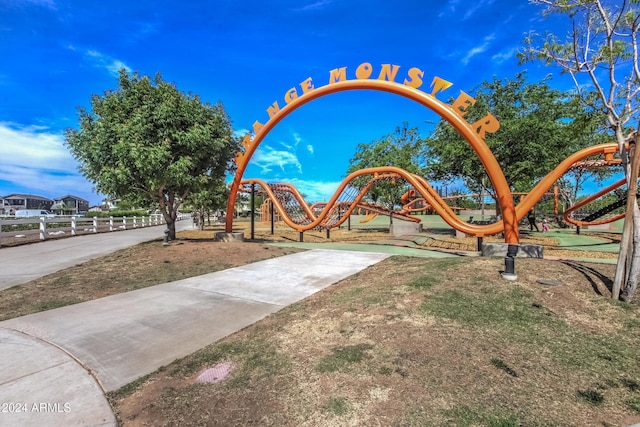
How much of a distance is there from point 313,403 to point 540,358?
Result: 267 cm

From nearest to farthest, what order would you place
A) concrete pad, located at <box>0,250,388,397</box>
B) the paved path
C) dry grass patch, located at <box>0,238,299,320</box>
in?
the paved path
concrete pad, located at <box>0,250,388,397</box>
dry grass patch, located at <box>0,238,299,320</box>

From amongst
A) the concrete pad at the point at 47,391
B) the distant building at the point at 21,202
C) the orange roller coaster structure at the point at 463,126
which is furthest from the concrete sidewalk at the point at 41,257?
the distant building at the point at 21,202

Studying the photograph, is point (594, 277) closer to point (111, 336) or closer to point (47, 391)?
point (111, 336)

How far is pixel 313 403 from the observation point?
3080 mm

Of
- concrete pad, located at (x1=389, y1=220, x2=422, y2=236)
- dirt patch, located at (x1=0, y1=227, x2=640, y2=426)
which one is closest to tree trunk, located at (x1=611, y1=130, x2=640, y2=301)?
dirt patch, located at (x1=0, y1=227, x2=640, y2=426)

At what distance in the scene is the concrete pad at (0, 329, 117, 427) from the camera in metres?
2.94

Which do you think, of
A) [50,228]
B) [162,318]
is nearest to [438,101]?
[162,318]

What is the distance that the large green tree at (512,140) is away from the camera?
17562 millimetres

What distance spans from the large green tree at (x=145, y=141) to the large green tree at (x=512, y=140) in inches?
537

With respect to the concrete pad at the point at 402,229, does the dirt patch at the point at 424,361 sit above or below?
below

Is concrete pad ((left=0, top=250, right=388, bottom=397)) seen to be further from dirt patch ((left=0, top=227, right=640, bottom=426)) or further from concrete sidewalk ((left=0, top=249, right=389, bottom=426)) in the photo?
dirt patch ((left=0, top=227, right=640, bottom=426))

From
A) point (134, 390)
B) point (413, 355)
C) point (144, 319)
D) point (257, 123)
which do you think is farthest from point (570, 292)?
point (257, 123)

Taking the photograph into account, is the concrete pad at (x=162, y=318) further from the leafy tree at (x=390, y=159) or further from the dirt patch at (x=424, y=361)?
the leafy tree at (x=390, y=159)

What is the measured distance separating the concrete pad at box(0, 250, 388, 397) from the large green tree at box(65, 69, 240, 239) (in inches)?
238
